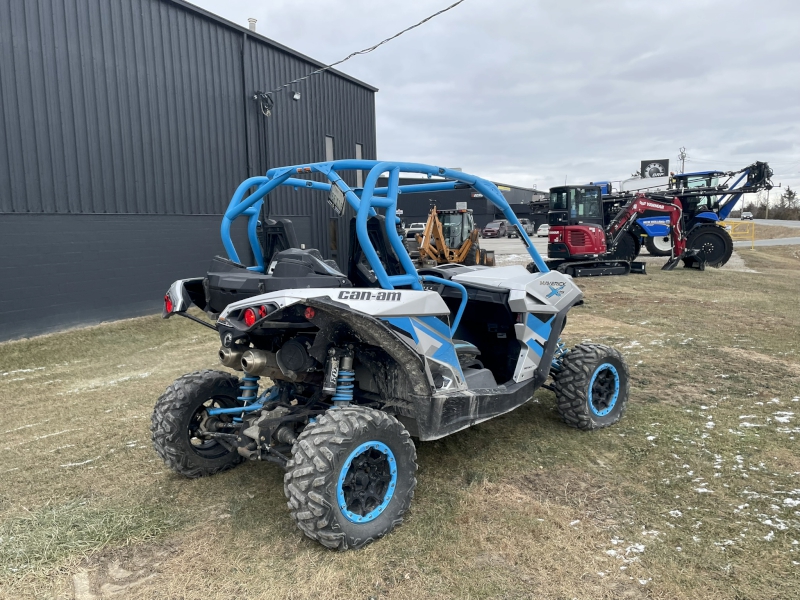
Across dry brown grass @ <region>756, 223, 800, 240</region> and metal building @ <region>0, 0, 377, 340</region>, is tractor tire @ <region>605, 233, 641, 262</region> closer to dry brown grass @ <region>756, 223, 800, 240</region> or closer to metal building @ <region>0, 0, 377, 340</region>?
metal building @ <region>0, 0, 377, 340</region>

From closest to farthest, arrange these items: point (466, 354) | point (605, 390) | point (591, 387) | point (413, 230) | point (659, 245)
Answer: point (466, 354), point (591, 387), point (605, 390), point (659, 245), point (413, 230)

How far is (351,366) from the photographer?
3.31 meters

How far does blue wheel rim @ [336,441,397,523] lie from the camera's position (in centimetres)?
292

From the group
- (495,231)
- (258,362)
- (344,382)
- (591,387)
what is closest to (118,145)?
(258,362)

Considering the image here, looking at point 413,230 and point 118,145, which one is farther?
point 413,230

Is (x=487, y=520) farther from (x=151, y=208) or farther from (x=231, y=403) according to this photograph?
(x=151, y=208)

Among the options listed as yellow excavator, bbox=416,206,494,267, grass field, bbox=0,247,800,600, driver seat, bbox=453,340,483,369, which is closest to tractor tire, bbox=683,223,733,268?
yellow excavator, bbox=416,206,494,267

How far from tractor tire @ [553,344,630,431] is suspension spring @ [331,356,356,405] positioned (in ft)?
6.43

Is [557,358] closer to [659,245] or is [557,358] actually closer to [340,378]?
[340,378]

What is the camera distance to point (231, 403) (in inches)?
160

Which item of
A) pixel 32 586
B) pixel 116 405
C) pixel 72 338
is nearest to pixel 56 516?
pixel 32 586

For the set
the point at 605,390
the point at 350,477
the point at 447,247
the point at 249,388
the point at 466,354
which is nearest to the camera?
the point at 350,477

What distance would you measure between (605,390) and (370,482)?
250 centimetres

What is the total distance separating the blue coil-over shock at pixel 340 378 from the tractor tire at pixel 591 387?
77.5 inches
